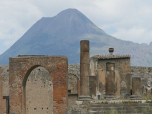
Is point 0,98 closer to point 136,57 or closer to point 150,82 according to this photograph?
point 150,82

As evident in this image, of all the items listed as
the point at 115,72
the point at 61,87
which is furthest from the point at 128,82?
the point at 61,87

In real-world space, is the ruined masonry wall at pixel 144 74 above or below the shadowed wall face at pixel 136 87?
above

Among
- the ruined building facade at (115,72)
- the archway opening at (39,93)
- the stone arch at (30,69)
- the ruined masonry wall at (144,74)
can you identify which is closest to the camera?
the stone arch at (30,69)

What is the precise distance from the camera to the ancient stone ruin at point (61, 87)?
566 inches

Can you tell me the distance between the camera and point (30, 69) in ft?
50.2

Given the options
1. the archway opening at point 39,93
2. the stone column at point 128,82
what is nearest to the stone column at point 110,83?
the archway opening at point 39,93

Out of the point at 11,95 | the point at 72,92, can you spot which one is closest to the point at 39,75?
the point at 72,92

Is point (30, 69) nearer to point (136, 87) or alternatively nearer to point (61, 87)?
point (61, 87)

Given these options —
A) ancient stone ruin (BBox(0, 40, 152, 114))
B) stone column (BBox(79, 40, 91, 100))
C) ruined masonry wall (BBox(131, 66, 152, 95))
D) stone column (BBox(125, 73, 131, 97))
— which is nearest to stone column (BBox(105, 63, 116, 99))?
ancient stone ruin (BBox(0, 40, 152, 114))

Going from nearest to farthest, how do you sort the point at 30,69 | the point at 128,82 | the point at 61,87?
the point at 61,87 < the point at 30,69 < the point at 128,82

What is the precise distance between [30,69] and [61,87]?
65.0 inches

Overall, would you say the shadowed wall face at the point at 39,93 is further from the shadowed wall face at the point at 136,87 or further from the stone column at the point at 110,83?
the shadowed wall face at the point at 136,87

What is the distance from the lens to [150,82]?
77.5 ft

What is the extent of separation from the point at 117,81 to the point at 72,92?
4017mm
